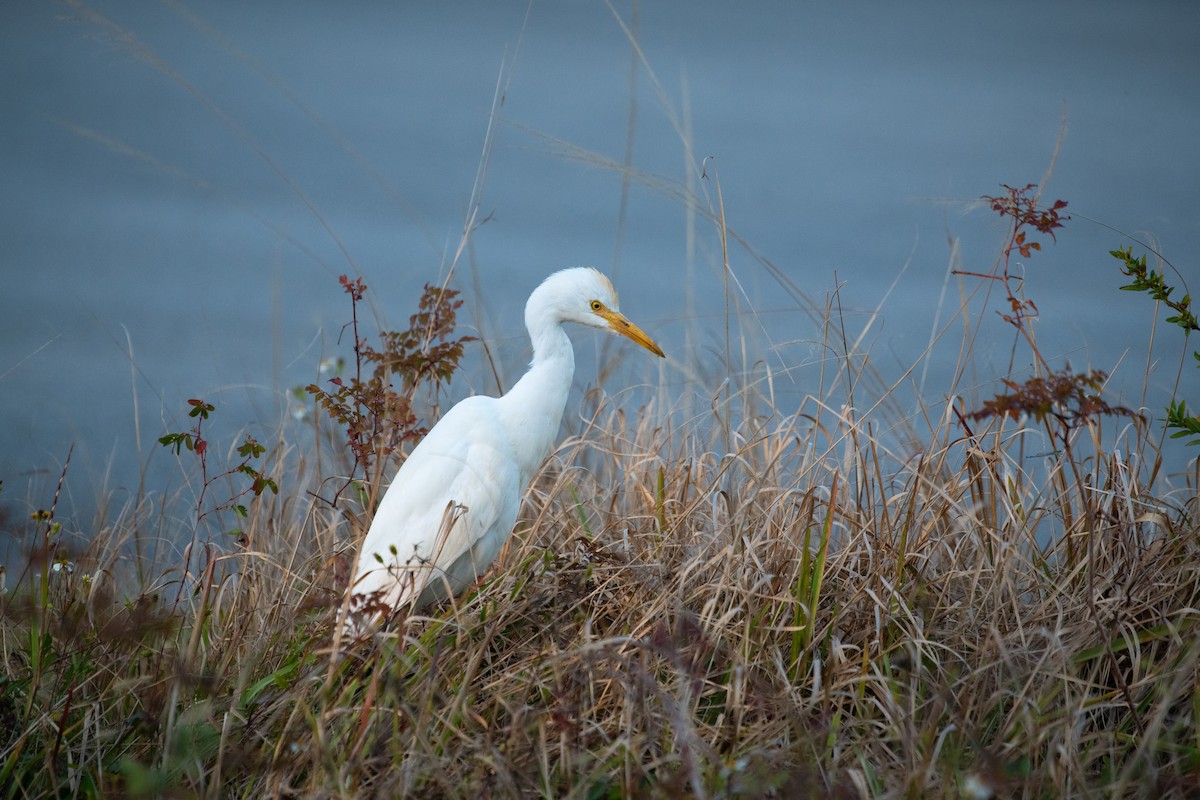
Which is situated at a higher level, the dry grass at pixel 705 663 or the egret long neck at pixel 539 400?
the egret long neck at pixel 539 400

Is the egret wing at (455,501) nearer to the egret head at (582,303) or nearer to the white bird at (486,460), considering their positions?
the white bird at (486,460)

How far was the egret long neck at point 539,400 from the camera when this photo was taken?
248 cm

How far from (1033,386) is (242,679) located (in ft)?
4.28

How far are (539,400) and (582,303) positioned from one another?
28 centimetres

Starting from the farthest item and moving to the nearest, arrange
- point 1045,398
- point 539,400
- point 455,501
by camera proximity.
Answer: point 539,400 → point 455,501 → point 1045,398

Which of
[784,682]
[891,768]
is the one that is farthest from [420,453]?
[891,768]

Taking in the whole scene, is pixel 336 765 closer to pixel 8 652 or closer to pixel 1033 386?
pixel 8 652

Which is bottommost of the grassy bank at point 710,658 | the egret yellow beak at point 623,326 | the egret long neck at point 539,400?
the grassy bank at point 710,658

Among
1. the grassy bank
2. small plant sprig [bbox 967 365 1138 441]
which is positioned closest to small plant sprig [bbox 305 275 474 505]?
the grassy bank

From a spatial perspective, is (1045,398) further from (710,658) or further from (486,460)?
(486,460)

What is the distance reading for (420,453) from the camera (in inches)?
95.7

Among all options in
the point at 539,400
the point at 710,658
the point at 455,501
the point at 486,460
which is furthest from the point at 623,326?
the point at 710,658

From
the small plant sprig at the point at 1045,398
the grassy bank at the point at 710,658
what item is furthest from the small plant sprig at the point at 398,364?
the small plant sprig at the point at 1045,398

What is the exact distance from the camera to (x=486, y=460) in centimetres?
236
